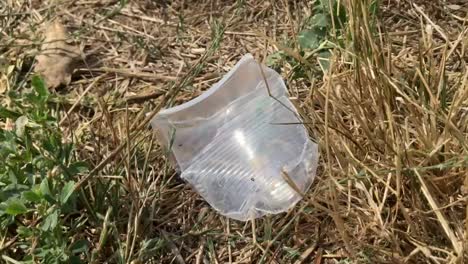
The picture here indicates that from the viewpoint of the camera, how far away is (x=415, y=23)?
70.8 inches

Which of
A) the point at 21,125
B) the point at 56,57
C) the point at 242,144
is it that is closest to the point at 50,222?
the point at 21,125

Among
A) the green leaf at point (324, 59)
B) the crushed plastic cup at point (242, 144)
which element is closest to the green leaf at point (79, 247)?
the crushed plastic cup at point (242, 144)

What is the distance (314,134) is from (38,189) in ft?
1.80

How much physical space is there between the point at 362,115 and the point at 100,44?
784 millimetres

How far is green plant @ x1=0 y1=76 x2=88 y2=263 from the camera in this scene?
137cm

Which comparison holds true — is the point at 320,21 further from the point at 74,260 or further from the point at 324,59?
the point at 74,260

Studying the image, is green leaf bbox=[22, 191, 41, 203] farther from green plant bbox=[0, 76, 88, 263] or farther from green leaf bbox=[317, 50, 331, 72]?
green leaf bbox=[317, 50, 331, 72]

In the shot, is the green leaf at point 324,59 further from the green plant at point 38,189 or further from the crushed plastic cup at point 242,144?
the green plant at point 38,189

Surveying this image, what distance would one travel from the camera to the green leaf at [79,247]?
1.38 m

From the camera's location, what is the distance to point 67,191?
4.50 feet

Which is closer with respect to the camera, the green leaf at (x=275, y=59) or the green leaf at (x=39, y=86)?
the green leaf at (x=39, y=86)

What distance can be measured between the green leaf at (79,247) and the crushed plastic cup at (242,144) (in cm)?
26

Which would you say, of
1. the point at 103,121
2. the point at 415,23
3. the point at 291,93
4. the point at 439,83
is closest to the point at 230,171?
the point at 291,93

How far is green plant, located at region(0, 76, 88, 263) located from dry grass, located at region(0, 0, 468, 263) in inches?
2.0
